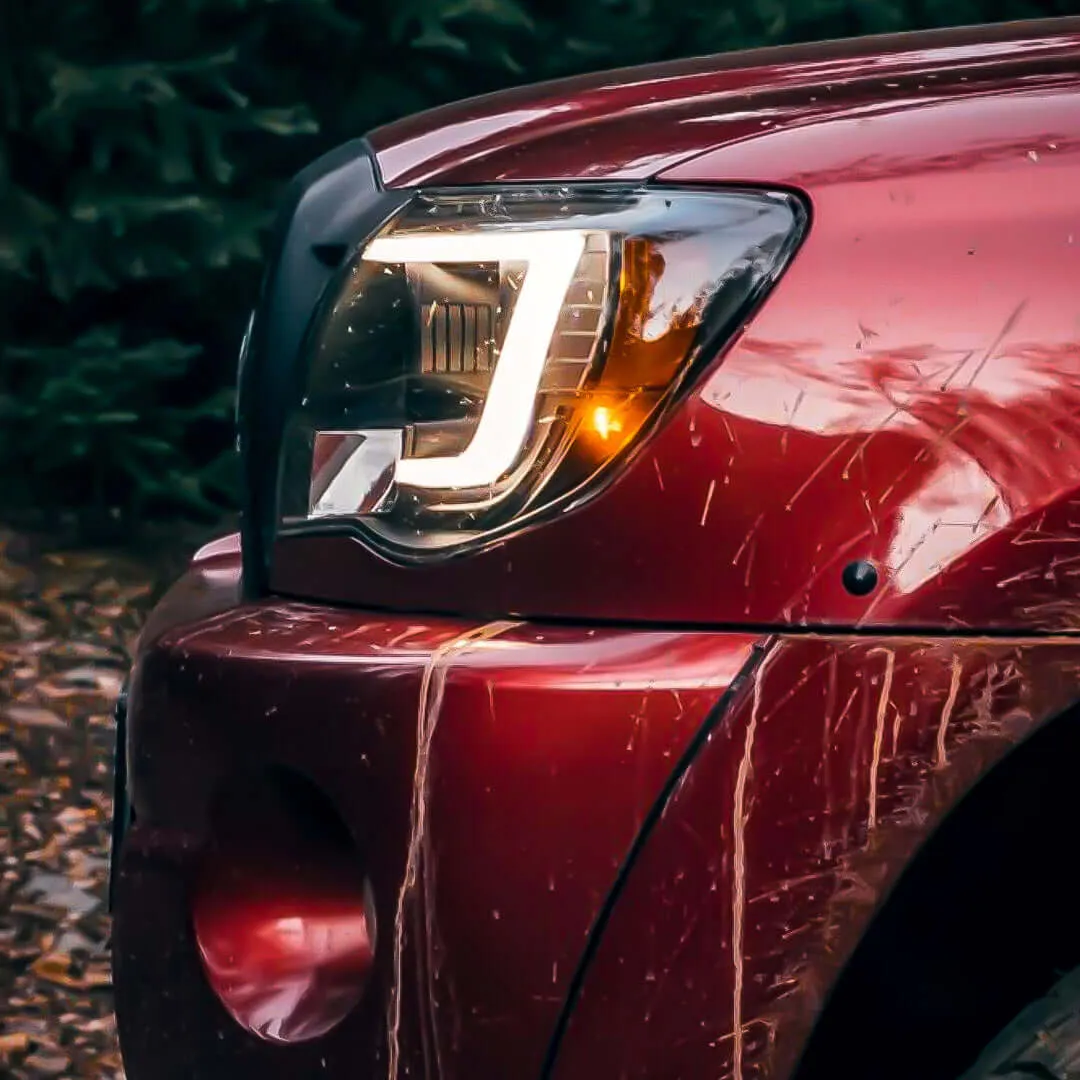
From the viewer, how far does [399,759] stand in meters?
1.42

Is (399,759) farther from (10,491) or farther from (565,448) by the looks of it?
(10,491)

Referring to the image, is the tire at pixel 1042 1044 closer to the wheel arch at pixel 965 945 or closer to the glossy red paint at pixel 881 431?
the wheel arch at pixel 965 945

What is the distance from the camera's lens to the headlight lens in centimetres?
144

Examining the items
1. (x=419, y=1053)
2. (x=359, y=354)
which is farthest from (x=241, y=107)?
(x=419, y=1053)

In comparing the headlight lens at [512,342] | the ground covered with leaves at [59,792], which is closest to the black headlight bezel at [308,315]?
the headlight lens at [512,342]

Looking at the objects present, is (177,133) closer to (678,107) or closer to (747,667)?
(678,107)

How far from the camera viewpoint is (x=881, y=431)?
4.47 feet

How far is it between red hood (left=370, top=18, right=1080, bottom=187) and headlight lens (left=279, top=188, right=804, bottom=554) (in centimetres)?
7

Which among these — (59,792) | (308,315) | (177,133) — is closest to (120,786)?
(308,315)

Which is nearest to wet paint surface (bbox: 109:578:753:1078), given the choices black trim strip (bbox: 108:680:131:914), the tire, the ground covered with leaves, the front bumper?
the front bumper

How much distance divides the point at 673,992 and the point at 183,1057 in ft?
1.77

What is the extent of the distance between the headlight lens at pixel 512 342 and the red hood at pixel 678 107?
67mm

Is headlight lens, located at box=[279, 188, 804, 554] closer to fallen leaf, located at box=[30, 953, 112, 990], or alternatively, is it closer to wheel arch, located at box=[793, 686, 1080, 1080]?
wheel arch, located at box=[793, 686, 1080, 1080]

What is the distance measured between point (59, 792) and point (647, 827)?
9.08ft
